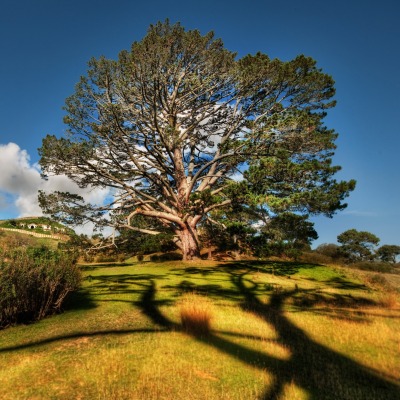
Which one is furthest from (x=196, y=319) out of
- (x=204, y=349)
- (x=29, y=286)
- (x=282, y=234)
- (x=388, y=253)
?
(x=388, y=253)

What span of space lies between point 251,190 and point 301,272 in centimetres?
501

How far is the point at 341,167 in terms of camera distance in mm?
17500

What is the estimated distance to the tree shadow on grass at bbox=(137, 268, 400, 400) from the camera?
155 inches

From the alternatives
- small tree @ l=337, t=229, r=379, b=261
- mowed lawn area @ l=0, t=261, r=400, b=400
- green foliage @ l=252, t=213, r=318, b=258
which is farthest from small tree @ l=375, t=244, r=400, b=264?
mowed lawn area @ l=0, t=261, r=400, b=400

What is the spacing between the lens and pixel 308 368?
182 inches

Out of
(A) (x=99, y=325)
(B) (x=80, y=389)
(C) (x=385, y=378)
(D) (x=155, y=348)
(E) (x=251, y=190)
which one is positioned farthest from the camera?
(E) (x=251, y=190)

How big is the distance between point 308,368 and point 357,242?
49215mm

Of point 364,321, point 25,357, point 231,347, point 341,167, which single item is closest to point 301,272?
point 341,167

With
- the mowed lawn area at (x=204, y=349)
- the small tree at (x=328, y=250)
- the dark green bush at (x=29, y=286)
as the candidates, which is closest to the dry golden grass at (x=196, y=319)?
the mowed lawn area at (x=204, y=349)

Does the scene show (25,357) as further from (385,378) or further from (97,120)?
(97,120)

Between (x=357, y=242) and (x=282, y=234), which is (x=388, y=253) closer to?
(x=357, y=242)

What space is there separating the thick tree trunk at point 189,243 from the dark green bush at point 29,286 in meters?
11.9

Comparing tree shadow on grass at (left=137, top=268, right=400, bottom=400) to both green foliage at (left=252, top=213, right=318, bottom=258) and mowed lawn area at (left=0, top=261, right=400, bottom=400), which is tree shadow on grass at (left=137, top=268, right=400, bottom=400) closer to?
mowed lawn area at (left=0, top=261, right=400, bottom=400)

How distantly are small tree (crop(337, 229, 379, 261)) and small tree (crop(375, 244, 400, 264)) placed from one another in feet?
15.0
